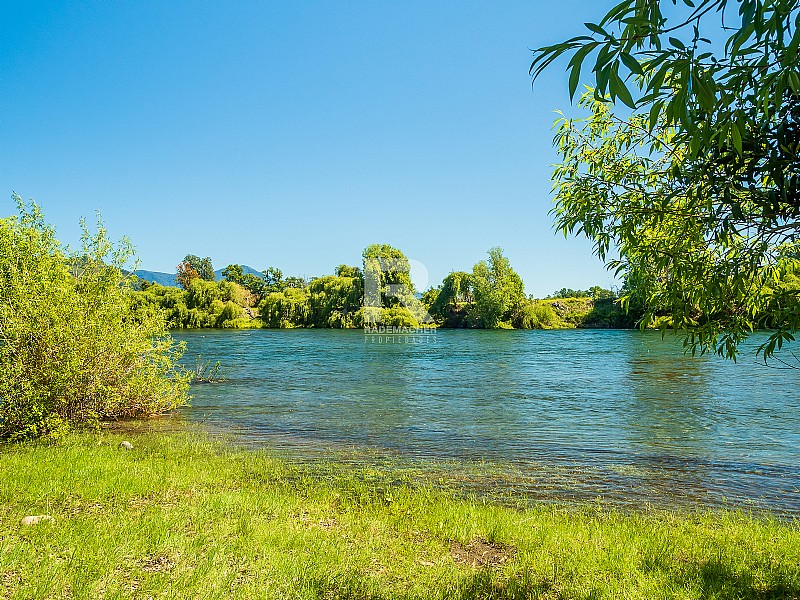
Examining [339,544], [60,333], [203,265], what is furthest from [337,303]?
[203,265]

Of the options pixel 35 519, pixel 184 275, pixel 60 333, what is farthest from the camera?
pixel 184 275

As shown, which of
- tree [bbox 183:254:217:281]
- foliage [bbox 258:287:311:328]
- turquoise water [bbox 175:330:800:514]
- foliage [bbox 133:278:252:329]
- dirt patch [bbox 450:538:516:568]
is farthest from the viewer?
tree [bbox 183:254:217:281]

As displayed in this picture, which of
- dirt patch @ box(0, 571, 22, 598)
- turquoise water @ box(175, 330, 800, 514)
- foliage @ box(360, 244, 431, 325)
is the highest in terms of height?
foliage @ box(360, 244, 431, 325)

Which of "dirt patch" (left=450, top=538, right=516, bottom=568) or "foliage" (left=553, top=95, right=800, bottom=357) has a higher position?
"foliage" (left=553, top=95, right=800, bottom=357)

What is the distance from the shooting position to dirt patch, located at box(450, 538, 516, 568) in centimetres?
630

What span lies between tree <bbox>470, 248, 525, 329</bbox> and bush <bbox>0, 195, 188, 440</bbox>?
80.3m

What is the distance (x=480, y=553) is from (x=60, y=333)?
425 inches

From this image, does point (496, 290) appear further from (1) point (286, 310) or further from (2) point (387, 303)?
(1) point (286, 310)

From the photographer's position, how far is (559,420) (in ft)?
59.9

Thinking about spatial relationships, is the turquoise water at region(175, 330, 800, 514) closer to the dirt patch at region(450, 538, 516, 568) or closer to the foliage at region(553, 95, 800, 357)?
the dirt patch at region(450, 538, 516, 568)

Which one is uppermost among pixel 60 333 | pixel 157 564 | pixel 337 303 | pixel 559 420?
pixel 337 303

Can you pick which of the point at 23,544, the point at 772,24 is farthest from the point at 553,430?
the point at 772,24

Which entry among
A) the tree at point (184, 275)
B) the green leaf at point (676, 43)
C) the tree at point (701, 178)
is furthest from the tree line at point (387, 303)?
the green leaf at point (676, 43)

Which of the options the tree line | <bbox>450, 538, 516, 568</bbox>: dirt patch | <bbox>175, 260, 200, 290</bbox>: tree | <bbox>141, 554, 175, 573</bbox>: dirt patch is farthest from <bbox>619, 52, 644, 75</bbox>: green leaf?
<bbox>175, 260, 200, 290</bbox>: tree
